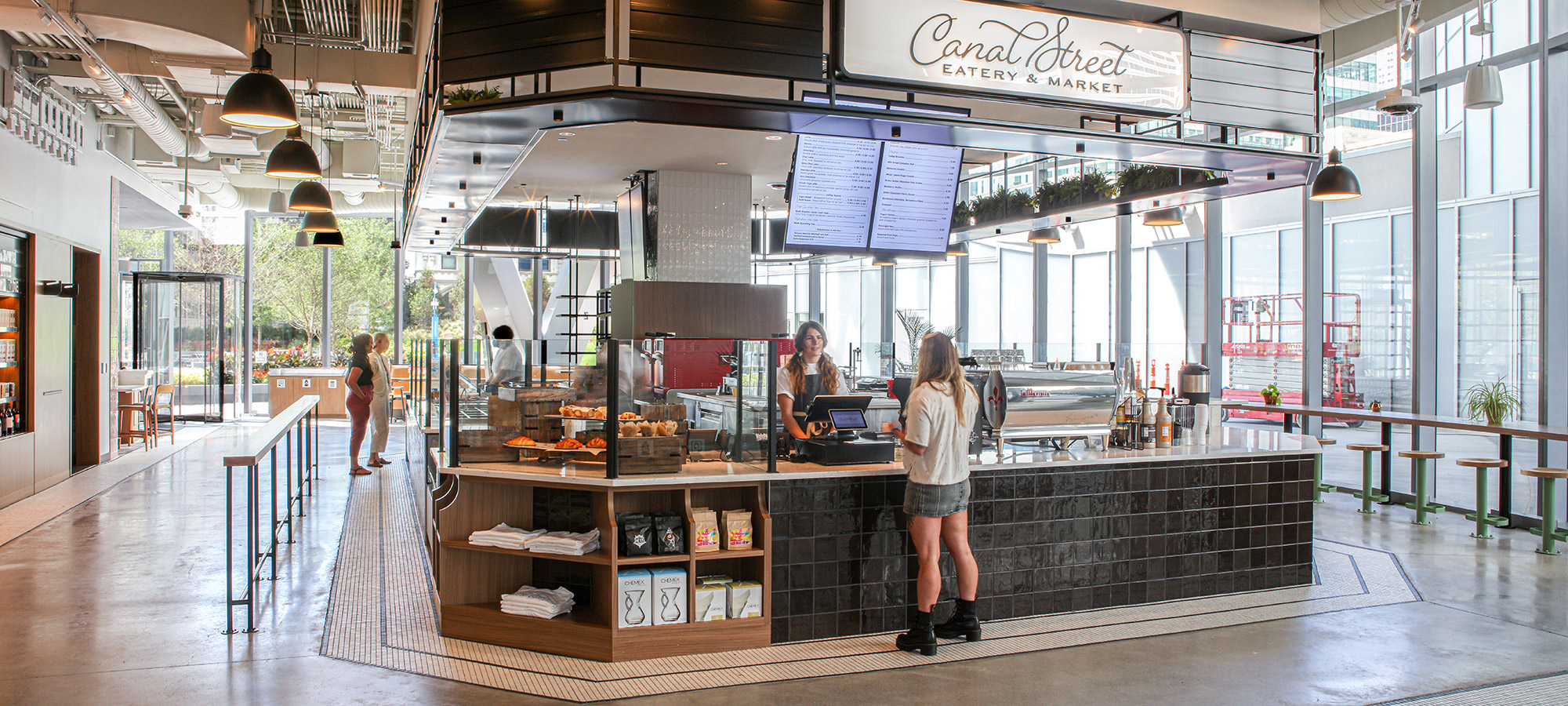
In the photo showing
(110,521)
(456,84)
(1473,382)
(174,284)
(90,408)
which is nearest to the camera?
(456,84)

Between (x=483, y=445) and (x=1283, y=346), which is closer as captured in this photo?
(x=483, y=445)

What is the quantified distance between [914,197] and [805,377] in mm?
2263

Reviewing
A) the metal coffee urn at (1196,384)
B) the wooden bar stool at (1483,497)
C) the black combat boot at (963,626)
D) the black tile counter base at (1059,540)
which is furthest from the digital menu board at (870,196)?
the wooden bar stool at (1483,497)

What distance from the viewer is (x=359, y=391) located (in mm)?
9711

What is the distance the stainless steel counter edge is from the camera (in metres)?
4.39

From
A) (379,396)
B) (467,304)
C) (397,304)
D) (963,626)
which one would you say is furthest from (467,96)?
(397,304)

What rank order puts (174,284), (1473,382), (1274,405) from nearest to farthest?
(1473,382), (1274,405), (174,284)

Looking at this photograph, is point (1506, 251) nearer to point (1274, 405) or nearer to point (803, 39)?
point (1274, 405)

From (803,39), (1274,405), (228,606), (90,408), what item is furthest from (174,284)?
(1274,405)

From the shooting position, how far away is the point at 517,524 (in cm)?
481

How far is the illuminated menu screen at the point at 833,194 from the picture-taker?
6750mm

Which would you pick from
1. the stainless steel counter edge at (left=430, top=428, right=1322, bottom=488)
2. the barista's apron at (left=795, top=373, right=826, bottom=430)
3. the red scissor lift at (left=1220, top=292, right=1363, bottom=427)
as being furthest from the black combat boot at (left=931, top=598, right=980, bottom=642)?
the red scissor lift at (left=1220, top=292, right=1363, bottom=427)

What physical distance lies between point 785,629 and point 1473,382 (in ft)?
23.4

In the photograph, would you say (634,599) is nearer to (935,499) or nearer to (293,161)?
(935,499)
